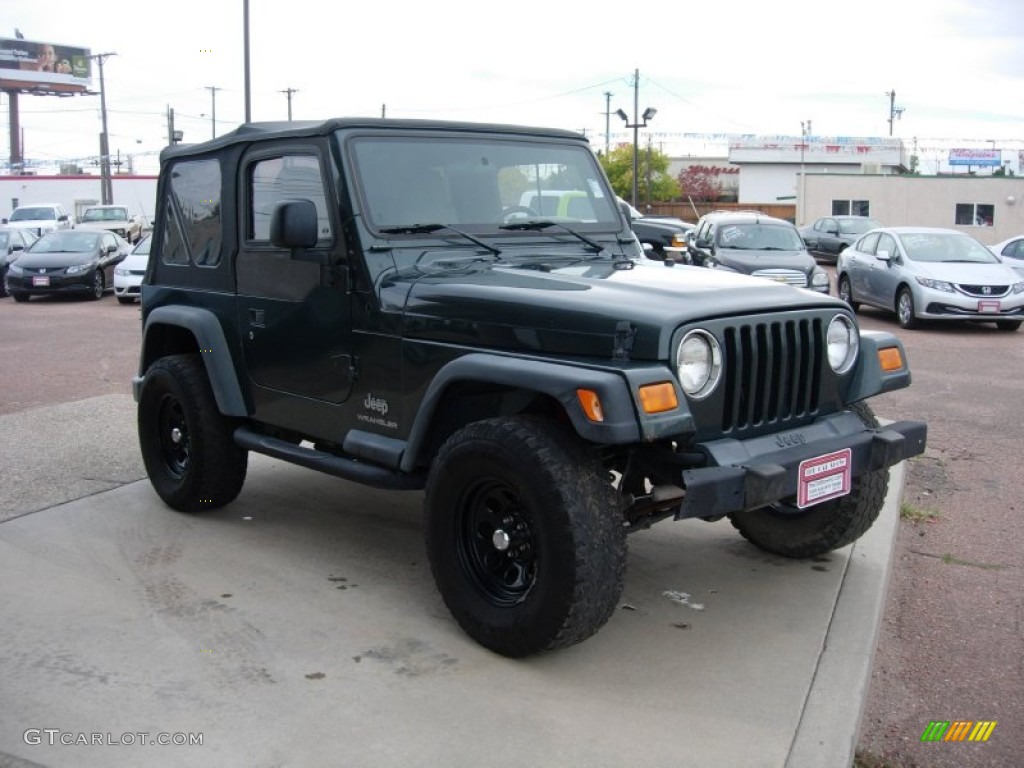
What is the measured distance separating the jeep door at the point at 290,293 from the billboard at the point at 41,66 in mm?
107019

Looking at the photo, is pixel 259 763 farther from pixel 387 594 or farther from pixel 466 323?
pixel 466 323

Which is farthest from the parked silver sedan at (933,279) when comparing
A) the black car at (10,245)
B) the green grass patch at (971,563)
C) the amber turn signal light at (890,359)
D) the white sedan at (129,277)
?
the black car at (10,245)

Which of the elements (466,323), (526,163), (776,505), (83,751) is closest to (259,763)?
(83,751)

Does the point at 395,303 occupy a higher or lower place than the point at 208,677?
higher

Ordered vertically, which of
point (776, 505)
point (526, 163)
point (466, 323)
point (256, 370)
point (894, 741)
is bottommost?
point (894, 741)

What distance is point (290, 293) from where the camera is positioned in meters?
5.18

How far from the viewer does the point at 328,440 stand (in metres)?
5.11

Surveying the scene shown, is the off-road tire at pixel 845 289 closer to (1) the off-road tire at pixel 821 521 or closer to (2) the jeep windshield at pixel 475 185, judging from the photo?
(2) the jeep windshield at pixel 475 185

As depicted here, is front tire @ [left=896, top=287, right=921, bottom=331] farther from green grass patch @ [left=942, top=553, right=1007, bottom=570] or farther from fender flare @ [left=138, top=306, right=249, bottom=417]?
fender flare @ [left=138, top=306, right=249, bottom=417]

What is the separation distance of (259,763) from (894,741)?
2.20m

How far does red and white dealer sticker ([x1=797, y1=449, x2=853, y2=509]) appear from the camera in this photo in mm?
4094

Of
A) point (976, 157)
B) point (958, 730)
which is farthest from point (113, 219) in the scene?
point (976, 157)

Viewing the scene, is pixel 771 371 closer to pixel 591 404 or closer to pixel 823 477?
pixel 823 477

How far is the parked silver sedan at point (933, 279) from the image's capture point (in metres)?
14.5
